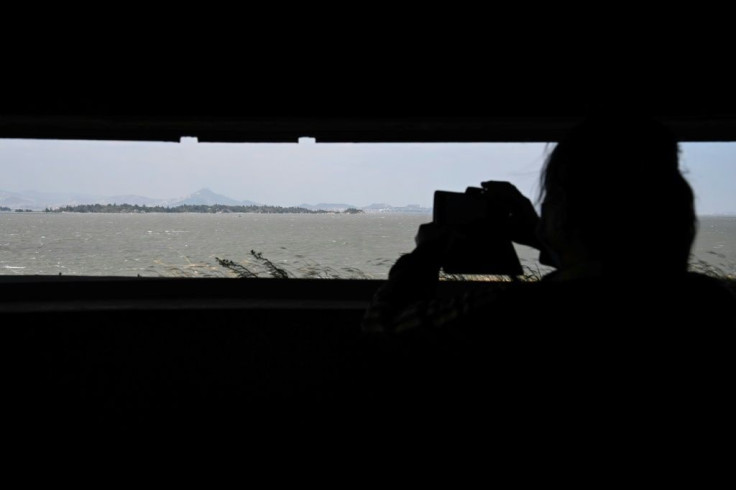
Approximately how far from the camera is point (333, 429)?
2975 mm

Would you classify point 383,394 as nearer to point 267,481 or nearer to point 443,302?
point 267,481

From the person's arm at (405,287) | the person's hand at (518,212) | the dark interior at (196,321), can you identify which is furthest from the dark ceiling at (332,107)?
the person's arm at (405,287)

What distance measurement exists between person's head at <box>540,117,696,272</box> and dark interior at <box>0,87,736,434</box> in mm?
2131

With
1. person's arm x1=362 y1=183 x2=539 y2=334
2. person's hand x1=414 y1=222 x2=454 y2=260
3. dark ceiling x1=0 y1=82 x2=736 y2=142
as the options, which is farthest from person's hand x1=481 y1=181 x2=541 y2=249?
dark ceiling x1=0 y1=82 x2=736 y2=142

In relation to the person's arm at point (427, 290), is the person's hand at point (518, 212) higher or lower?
higher

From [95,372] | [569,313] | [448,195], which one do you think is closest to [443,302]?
[569,313]

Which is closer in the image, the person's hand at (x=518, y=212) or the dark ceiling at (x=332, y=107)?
the person's hand at (x=518, y=212)

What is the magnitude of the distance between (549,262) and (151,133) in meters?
2.76

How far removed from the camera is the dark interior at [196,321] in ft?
9.23

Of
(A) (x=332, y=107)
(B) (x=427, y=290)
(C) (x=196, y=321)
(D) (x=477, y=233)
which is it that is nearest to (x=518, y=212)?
(D) (x=477, y=233)

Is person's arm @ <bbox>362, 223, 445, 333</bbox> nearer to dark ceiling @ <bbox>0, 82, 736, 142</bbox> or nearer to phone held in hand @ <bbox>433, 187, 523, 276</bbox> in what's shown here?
phone held in hand @ <bbox>433, 187, 523, 276</bbox>

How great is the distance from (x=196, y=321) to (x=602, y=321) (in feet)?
8.53

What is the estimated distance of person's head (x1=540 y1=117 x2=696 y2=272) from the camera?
0.70 m

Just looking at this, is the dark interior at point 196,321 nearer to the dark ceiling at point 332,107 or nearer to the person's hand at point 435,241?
the dark ceiling at point 332,107
